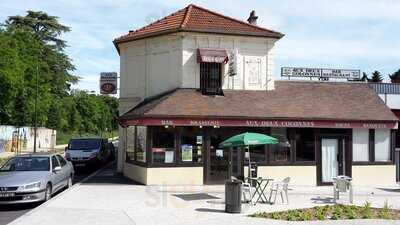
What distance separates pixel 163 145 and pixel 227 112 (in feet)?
9.08

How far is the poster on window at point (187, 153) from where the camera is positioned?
68.6 ft

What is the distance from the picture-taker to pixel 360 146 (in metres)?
22.9

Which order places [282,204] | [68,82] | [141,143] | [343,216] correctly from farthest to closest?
[68,82], [141,143], [282,204], [343,216]

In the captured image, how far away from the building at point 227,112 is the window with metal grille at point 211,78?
0.14 feet

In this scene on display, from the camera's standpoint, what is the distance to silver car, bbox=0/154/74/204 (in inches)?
579

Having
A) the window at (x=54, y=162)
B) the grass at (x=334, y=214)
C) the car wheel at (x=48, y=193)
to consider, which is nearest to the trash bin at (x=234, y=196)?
the grass at (x=334, y=214)

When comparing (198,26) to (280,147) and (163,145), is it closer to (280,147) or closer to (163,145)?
(163,145)

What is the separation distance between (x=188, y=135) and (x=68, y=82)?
58406mm

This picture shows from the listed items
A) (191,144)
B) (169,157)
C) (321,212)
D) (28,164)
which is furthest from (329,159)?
(28,164)

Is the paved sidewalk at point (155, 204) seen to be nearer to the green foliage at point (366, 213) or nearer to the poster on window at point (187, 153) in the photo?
Result: the green foliage at point (366, 213)

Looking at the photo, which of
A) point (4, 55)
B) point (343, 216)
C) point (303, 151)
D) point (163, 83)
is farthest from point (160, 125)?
point (4, 55)

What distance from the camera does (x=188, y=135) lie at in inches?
833

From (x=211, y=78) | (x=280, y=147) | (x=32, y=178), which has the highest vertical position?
(x=211, y=78)

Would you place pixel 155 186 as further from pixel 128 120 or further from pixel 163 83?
pixel 163 83
